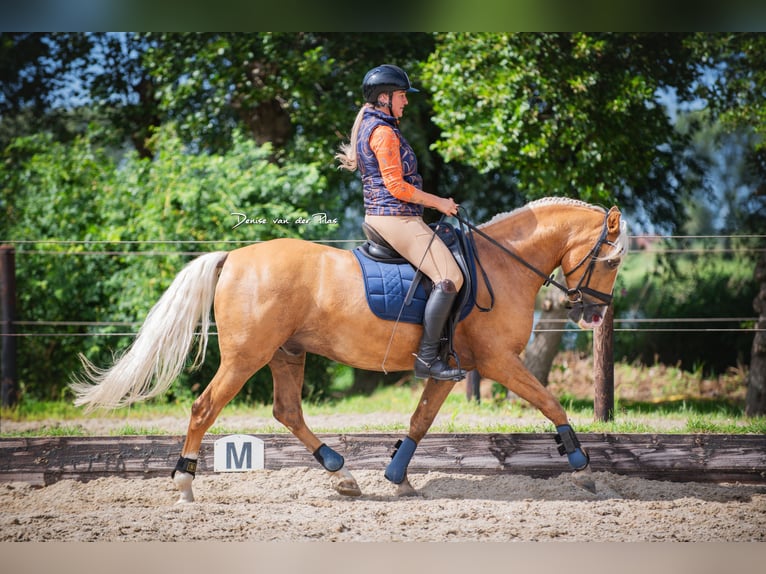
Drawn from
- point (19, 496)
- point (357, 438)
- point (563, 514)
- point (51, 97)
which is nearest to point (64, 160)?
point (51, 97)

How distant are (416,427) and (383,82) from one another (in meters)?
1.89

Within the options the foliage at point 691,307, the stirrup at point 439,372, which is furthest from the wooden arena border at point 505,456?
the foliage at point 691,307

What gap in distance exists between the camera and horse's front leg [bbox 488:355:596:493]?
4.33 meters

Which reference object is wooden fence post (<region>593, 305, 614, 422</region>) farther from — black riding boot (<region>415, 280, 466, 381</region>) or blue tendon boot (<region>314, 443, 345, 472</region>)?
blue tendon boot (<region>314, 443, 345, 472</region>)

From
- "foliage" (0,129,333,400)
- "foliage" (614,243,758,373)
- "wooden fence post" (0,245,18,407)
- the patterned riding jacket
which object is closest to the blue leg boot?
the patterned riding jacket

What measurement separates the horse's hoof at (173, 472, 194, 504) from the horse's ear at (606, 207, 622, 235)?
8.53 ft

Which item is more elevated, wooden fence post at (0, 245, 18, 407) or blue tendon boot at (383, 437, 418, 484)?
wooden fence post at (0, 245, 18, 407)

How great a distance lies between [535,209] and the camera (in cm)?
459

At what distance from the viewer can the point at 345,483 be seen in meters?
4.54

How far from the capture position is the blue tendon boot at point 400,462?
455 cm

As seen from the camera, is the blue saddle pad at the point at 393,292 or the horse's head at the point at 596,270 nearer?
the blue saddle pad at the point at 393,292

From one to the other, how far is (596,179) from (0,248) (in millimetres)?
4890

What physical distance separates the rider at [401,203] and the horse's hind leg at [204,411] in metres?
0.97

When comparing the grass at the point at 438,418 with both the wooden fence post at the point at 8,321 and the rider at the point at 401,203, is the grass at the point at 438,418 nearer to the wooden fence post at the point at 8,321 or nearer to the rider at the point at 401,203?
the wooden fence post at the point at 8,321
